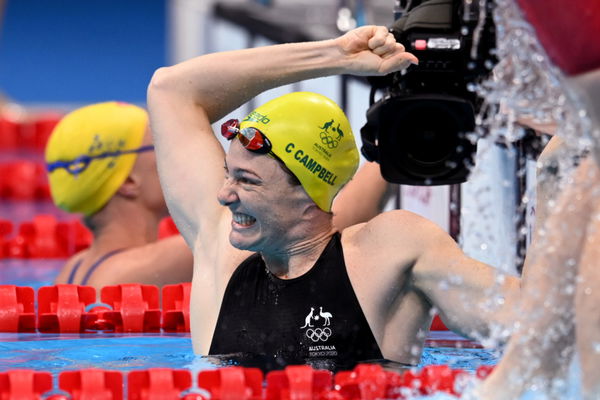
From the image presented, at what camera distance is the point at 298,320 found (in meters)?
3.02

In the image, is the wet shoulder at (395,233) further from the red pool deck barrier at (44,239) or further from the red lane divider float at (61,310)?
the red pool deck barrier at (44,239)

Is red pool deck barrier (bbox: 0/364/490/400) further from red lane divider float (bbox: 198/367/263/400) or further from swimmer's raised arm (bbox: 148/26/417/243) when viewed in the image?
swimmer's raised arm (bbox: 148/26/417/243)

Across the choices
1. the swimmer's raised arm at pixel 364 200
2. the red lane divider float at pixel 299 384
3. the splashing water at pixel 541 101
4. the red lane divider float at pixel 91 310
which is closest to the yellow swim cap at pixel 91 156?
the red lane divider float at pixel 91 310

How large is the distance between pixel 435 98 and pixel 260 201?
0.54 meters

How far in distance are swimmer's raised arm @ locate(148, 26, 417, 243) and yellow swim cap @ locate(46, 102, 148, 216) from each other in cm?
116

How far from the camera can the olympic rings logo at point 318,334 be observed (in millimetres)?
2990

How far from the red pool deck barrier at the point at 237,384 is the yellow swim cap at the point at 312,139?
1.60ft

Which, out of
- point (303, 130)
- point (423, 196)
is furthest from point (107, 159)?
point (303, 130)

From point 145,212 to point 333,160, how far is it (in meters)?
1.64

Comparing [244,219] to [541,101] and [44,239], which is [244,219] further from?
[44,239]

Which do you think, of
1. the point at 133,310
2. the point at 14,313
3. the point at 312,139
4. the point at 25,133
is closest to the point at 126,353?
the point at 133,310

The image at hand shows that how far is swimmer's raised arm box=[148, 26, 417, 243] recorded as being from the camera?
324 centimetres

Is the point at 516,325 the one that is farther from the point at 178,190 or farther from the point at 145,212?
the point at 145,212

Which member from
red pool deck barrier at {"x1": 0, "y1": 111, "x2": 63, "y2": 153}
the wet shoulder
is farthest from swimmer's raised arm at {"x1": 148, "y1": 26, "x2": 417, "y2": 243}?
red pool deck barrier at {"x1": 0, "y1": 111, "x2": 63, "y2": 153}
